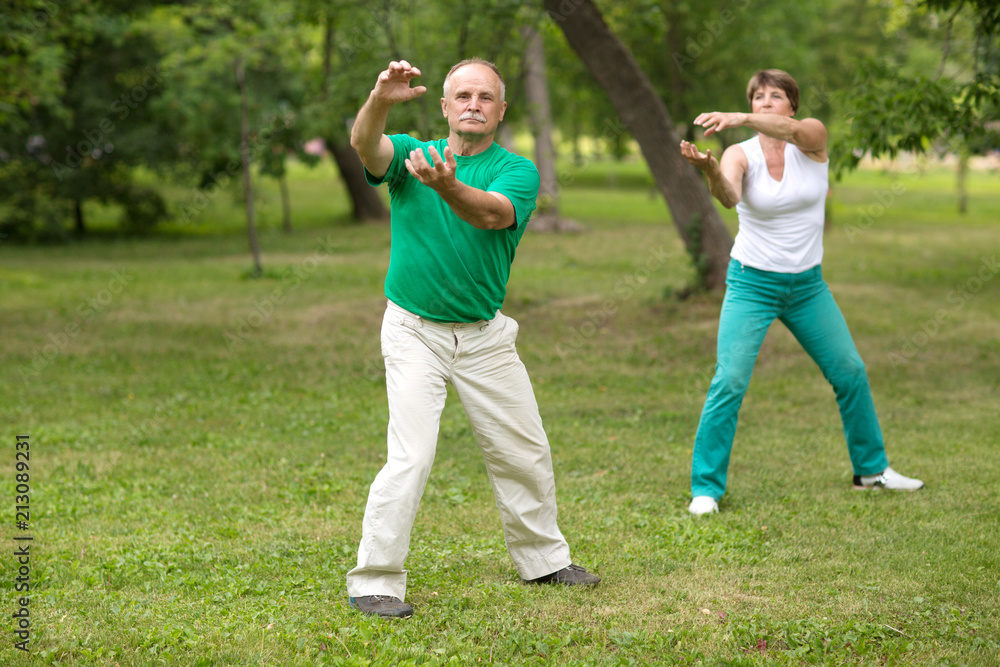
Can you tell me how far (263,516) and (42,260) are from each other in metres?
17.0

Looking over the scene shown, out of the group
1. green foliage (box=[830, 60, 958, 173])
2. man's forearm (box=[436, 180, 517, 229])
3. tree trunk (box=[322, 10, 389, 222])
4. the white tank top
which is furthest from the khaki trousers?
tree trunk (box=[322, 10, 389, 222])

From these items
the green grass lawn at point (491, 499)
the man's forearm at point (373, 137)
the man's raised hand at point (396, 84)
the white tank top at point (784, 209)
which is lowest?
the green grass lawn at point (491, 499)

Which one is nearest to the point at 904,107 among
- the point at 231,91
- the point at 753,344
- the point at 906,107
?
the point at 906,107

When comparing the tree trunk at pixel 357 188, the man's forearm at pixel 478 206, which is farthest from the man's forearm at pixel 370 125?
the tree trunk at pixel 357 188

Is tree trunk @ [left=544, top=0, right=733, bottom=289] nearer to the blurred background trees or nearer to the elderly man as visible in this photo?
the blurred background trees

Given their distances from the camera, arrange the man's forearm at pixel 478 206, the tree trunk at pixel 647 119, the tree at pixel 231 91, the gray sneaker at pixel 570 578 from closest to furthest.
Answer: the man's forearm at pixel 478 206 → the gray sneaker at pixel 570 578 → the tree trunk at pixel 647 119 → the tree at pixel 231 91

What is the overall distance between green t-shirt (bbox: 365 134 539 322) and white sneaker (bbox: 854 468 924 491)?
294 centimetres

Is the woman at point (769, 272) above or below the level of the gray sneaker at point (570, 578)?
above

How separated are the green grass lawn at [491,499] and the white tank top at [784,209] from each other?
1.37m

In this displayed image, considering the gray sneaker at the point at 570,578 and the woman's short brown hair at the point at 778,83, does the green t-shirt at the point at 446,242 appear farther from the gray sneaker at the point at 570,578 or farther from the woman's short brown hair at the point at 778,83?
the woman's short brown hair at the point at 778,83

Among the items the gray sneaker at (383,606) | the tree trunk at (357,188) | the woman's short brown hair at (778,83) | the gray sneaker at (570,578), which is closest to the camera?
the gray sneaker at (383,606)

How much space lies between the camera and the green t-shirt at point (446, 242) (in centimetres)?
383

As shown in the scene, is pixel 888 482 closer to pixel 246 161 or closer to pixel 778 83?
pixel 778 83

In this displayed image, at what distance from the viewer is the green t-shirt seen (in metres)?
3.83
